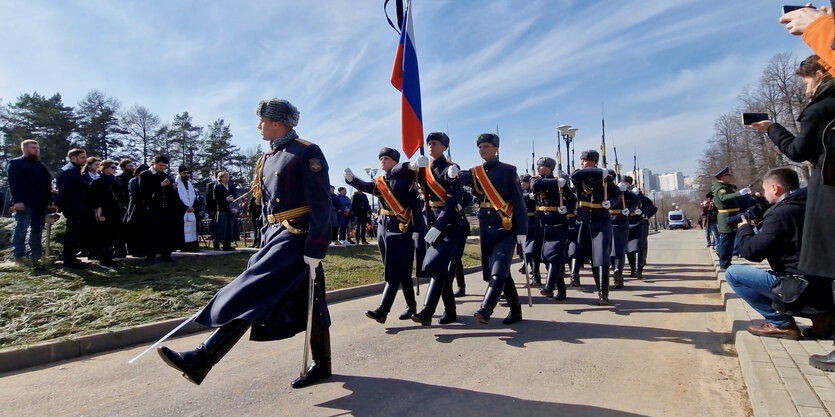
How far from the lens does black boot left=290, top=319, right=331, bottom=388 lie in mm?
3703

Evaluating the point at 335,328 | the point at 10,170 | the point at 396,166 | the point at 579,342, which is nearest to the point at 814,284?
the point at 579,342

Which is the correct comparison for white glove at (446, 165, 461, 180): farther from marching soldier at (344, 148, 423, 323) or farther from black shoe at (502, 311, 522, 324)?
black shoe at (502, 311, 522, 324)

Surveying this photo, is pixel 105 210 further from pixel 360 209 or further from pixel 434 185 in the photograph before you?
pixel 360 209

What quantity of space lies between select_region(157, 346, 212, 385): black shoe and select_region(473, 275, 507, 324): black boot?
9.21 feet

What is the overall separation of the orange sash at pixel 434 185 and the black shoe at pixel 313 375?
2731mm

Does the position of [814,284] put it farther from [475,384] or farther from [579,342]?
[475,384]

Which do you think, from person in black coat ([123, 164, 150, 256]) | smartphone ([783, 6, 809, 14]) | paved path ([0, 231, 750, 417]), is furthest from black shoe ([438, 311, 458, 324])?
person in black coat ([123, 164, 150, 256])

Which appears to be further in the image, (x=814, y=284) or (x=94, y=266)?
(x=94, y=266)

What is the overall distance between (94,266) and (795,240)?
28.9 ft

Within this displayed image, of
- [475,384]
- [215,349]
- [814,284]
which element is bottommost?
[475,384]

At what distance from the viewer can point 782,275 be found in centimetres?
418

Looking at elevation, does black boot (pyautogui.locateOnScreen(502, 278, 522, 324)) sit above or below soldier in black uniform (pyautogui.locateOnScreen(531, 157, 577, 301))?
below

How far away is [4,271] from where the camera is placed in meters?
6.93

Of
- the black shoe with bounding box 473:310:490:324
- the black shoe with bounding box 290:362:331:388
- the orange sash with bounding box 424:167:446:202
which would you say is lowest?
the black shoe with bounding box 290:362:331:388
